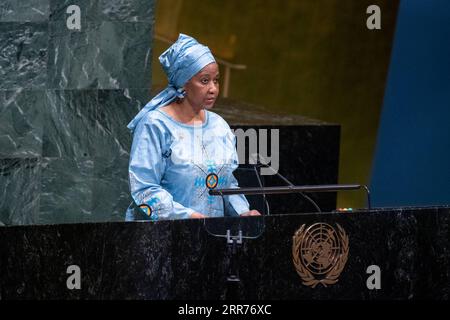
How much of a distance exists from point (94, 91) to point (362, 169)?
16.4ft

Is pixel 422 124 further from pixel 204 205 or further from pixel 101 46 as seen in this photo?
pixel 204 205

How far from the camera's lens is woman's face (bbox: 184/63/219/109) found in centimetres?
535

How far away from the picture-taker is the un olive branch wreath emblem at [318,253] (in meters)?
4.69

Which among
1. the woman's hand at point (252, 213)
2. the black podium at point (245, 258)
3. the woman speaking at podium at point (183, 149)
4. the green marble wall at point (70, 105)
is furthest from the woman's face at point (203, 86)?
the green marble wall at point (70, 105)

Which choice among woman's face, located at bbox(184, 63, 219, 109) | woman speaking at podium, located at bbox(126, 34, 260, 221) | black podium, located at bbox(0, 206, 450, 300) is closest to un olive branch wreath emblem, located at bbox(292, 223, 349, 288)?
black podium, located at bbox(0, 206, 450, 300)

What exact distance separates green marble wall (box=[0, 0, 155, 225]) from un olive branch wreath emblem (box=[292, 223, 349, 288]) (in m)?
2.32

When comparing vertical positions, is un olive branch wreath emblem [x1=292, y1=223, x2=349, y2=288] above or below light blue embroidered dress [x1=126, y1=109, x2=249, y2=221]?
below

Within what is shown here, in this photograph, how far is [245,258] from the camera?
4641 millimetres

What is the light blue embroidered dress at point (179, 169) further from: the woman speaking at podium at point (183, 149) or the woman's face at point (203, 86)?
the woman's face at point (203, 86)

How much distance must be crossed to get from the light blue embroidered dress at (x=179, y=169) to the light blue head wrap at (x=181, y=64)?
9 centimetres

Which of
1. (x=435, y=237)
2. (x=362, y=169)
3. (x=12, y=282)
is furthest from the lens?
(x=362, y=169)

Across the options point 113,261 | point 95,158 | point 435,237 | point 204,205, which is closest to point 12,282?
point 113,261

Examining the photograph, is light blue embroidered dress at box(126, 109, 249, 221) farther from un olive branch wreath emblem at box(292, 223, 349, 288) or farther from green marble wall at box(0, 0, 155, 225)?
green marble wall at box(0, 0, 155, 225)
